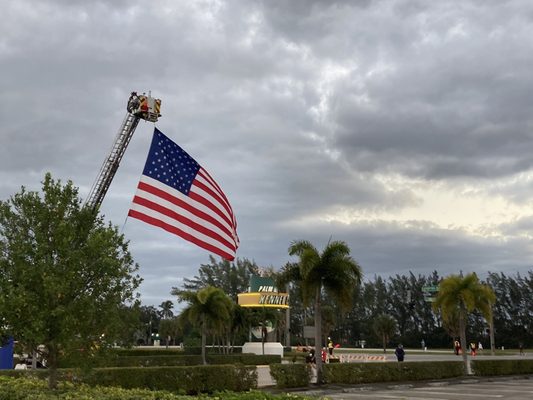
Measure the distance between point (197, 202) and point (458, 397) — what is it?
1103 centimetres

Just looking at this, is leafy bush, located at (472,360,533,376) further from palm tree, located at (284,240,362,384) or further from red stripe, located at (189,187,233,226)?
red stripe, located at (189,187,233,226)

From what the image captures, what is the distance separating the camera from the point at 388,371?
26.9 m

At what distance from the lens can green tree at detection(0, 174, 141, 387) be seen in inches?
496

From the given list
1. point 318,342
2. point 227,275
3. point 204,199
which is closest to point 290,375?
point 318,342

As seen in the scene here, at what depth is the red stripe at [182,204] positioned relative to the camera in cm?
1817

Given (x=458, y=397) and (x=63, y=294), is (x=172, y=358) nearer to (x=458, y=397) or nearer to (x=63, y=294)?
(x=458, y=397)

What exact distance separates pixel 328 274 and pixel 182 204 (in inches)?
341

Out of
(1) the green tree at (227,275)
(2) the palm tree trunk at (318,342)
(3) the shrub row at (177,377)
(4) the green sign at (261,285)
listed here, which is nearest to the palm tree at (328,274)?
(2) the palm tree trunk at (318,342)

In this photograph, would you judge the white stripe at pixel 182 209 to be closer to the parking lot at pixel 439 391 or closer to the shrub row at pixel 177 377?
the shrub row at pixel 177 377

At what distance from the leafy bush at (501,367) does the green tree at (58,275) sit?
2356 cm

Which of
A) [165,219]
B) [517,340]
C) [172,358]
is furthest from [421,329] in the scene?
[165,219]

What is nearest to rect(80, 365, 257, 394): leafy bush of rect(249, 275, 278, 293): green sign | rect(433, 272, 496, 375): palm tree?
rect(433, 272, 496, 375): palm tree

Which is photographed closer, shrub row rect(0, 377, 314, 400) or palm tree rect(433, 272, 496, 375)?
shrub row rect(0, 377, 314, 400)

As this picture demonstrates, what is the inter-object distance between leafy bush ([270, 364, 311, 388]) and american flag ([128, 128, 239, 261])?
579 cm
